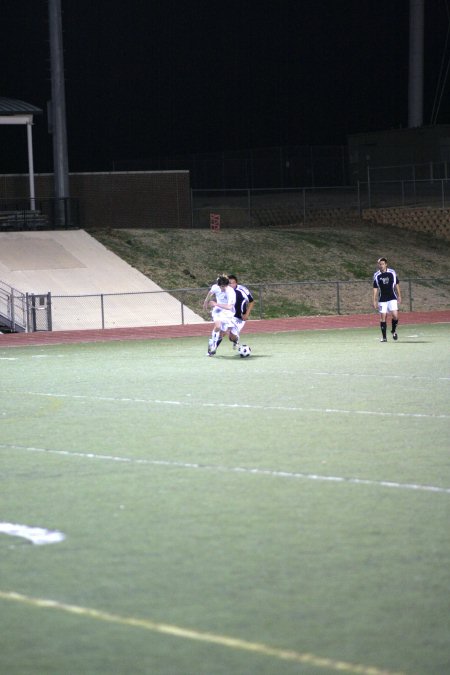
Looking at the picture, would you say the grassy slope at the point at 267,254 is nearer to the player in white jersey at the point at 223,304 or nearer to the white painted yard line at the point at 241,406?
the player in white jersey at the point at 223,304

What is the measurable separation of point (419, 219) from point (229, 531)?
44648 mm

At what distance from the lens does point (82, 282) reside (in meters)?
39.4

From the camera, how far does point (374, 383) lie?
1852 cm

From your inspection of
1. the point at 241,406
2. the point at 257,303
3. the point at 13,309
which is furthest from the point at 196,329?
the point at 241,406

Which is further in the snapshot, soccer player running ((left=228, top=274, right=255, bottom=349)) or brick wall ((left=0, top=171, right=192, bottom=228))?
brick wall ((left=0, top=171, right=192, bottom=228))

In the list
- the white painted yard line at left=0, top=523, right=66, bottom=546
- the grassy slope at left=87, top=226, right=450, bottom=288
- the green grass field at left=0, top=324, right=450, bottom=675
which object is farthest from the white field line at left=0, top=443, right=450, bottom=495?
the grassy slope at left=87, top=226, right=450, bottom=288

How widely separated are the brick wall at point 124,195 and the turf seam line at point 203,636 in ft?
134

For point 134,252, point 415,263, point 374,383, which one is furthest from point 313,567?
point 415,263

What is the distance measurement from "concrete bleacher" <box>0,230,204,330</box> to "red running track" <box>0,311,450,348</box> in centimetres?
136

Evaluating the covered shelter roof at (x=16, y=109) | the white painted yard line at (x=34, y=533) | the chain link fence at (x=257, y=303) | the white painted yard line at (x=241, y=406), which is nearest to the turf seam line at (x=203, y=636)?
the white painted yard line at (x=34, y=533)

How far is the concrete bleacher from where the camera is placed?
37.1 meters

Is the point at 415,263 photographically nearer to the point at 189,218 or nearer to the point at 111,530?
the point at 189,218

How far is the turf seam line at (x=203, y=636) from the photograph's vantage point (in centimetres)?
572

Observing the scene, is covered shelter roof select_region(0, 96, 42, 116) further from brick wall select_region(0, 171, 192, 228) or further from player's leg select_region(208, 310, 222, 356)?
player's leg select_region(208, 310, 222, 356)
